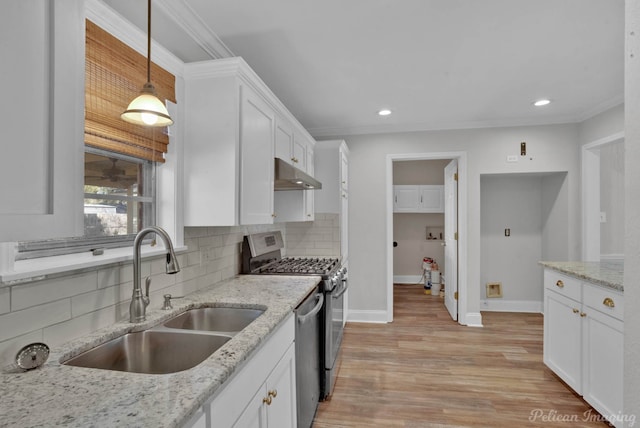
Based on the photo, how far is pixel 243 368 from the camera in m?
1.10

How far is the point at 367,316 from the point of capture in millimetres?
4078

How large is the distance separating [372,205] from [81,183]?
3.63 metres

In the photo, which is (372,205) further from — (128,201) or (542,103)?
(128,201)

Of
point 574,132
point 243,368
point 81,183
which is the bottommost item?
point 243,368

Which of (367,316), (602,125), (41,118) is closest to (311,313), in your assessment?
(41,118)

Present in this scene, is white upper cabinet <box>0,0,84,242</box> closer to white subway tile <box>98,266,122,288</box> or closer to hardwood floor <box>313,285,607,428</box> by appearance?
white subway tile <box>98,266,122,288</box>

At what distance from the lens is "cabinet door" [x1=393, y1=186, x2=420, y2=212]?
5879mm

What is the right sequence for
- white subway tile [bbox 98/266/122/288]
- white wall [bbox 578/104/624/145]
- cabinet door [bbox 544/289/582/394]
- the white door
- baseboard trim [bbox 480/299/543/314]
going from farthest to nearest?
baseboard trim [bbox 480/299/543/314], the white door, white wall [bbox 578/104/624/145], cabinet door [bbox 544/289/582/394], white subway tile [bbox 98/266/122/288]

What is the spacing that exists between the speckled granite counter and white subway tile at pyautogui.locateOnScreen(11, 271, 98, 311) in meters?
2.72

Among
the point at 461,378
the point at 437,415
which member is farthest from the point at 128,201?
the point at 461,378

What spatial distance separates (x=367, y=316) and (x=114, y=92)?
3.61 metres

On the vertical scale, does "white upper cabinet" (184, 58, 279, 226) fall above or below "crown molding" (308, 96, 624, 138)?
below

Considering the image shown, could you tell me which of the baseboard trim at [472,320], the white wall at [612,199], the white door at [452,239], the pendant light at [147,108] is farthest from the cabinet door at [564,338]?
the pendant light at [147,108]

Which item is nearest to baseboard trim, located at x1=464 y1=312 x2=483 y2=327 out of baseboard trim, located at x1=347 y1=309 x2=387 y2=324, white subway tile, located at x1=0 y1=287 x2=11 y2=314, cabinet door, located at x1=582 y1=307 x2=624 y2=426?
baseboard trim, located at x1=347 y1=309 x2=387 y2=324
